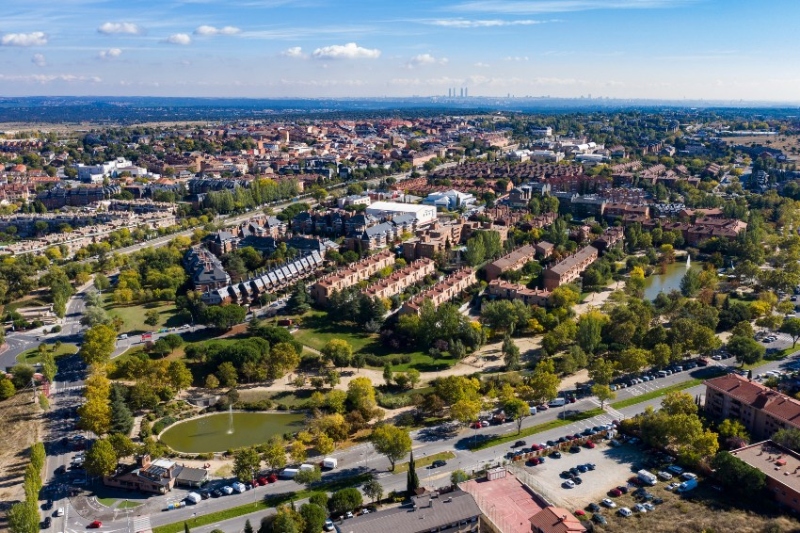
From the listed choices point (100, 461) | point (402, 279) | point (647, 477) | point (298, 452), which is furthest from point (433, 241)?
point (100, 461)

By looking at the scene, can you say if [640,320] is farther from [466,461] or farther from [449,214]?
[449,214]

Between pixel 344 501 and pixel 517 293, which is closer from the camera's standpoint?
pixel 344 501

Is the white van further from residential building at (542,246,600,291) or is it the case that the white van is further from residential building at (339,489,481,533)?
residential building at (542,246,600,291)

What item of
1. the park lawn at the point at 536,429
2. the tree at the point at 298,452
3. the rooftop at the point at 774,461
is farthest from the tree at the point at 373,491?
the rooftop at the point at 774,461

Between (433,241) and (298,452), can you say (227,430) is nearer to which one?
(298,452)

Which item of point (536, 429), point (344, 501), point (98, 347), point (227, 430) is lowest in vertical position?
Answer: point (227, 430)

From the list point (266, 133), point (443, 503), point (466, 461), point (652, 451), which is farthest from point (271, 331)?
point (266, 133)
